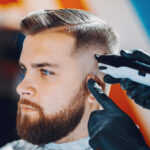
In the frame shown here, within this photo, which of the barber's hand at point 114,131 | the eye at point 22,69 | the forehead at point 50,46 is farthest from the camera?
the eye at point 22,69

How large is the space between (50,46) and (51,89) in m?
0.18

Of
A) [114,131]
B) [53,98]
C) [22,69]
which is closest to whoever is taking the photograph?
[114,131]

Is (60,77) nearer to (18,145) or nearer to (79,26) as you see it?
(79,26)

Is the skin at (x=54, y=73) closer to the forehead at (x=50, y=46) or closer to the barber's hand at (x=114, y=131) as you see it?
the forehead at (x=50, y=46)

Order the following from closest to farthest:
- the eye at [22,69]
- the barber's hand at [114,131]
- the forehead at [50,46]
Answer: the barber's hand at [114,131]
the forehead at [50,46]
the eye at [22,69]

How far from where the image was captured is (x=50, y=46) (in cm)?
104

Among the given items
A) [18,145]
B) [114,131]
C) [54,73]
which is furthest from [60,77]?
[18,145]

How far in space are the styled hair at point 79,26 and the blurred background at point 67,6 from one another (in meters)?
0.06

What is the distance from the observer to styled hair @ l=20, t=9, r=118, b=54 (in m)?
1.06

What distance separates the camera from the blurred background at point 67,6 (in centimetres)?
113

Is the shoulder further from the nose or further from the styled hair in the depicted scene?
the styled hair

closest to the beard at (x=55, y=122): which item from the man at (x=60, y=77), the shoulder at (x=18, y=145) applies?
the man at (x=60, y=77)

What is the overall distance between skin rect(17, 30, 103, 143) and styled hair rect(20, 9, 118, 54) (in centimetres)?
3

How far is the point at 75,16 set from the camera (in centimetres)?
109
